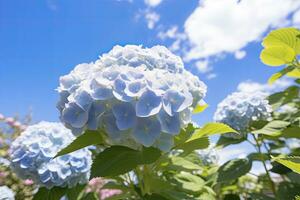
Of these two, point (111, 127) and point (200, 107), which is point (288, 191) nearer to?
point (200, 107)

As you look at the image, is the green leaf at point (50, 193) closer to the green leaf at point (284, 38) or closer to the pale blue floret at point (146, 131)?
the pale blue floret at point (146, 131)

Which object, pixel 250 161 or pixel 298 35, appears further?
pixel 250 161

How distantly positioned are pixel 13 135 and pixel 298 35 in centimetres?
320

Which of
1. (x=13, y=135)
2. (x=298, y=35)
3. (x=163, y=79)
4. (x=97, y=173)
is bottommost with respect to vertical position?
(x=97, y=173)

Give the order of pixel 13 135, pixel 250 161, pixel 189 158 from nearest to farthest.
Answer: pixel 189 158 < pixel 250 161 < pixel 13 135

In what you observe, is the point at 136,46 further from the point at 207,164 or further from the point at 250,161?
the point at 207,164

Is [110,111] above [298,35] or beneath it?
beneath

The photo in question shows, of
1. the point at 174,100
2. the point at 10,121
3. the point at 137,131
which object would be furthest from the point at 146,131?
the point at 10,121

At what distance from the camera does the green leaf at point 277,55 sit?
1.79 meters

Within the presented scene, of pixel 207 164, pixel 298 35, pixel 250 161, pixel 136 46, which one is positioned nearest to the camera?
pixel 136 46

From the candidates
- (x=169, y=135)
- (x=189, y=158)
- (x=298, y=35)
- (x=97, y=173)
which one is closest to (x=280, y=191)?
(x=189, y=158)

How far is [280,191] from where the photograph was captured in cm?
190

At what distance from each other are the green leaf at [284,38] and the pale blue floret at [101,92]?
859mm

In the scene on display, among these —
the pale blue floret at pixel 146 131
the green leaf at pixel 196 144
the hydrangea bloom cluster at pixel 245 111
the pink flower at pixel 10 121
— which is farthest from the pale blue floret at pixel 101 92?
the pink flower at pixel 10 121
